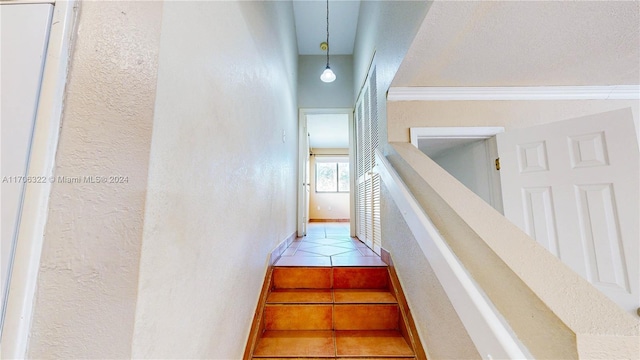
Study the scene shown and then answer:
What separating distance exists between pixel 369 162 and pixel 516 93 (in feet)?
4.36

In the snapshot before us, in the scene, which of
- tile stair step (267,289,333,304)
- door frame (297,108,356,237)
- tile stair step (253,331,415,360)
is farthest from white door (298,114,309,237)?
tile stair step (253,331,415,360)

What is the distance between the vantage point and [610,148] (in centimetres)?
139

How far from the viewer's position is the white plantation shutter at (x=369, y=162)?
2363mm

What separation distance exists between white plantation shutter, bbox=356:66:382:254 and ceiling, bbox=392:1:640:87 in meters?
0.79

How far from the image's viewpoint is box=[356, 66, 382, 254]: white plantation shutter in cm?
236

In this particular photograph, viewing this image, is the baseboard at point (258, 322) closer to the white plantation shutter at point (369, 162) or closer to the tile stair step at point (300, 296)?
the tile stair step at point (300, 296)

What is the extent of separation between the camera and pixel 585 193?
Answer: 1.45m

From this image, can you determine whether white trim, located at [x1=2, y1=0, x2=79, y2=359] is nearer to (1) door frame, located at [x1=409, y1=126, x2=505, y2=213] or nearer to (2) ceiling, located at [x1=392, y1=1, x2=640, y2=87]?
(2) ceiling, located at [x1=392, y1=1, x2=640, y2=87]

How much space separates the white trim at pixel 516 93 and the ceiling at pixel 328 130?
7.97 feet

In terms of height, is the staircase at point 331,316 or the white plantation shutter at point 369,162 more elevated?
the white plantation shutter at point 369,162

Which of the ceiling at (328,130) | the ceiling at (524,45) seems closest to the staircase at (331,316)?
the ceiling at (524,45)

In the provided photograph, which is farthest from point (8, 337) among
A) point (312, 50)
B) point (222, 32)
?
point (312, 50)

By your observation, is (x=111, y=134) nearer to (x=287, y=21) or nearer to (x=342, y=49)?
(x=287, y=21)

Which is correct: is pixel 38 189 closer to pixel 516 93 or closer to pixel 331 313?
pixel 331 313
